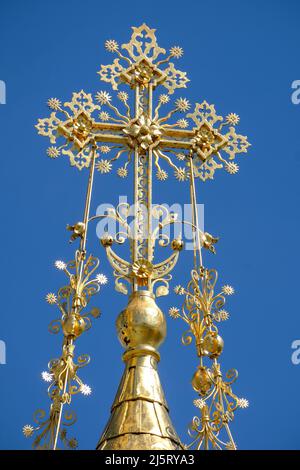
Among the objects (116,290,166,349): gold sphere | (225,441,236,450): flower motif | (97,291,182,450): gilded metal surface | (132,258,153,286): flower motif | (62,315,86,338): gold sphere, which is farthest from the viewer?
A: (132,258,153,286): flower motif

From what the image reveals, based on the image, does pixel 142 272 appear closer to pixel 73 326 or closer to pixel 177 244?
pixel 177 244

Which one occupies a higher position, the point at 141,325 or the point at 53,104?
the point at 53,104

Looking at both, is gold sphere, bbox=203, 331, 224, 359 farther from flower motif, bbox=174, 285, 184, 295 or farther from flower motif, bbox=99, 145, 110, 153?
flower motif, bbox=99, 145, 110, 153

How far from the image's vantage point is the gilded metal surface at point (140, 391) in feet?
22.3

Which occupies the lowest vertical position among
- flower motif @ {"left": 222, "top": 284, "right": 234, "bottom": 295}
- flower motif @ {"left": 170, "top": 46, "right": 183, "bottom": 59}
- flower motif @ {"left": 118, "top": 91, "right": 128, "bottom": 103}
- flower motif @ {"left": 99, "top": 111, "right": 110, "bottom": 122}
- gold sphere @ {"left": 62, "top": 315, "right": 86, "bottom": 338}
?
gold sphere @ {"left": 62, "top": 315, "right": 86, "bottom": 338}

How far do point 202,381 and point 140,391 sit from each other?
79 centimetres

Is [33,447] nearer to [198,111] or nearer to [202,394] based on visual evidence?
[202,394]

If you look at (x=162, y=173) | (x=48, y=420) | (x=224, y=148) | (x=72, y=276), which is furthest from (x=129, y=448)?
(x=224, y=148)

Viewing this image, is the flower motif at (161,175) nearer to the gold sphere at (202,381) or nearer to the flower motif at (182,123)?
the flower motif at (182,123)

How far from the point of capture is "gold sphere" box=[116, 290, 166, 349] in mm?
7602

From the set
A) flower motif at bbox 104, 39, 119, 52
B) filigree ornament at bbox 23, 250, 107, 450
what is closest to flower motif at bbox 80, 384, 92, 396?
filigree ornament at bbox 23, 250, 107, 450

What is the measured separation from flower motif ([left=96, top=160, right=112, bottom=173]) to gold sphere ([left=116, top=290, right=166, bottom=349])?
1.73 meters

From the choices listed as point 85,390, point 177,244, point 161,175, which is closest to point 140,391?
point 85,390

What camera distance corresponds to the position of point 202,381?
7.77m
